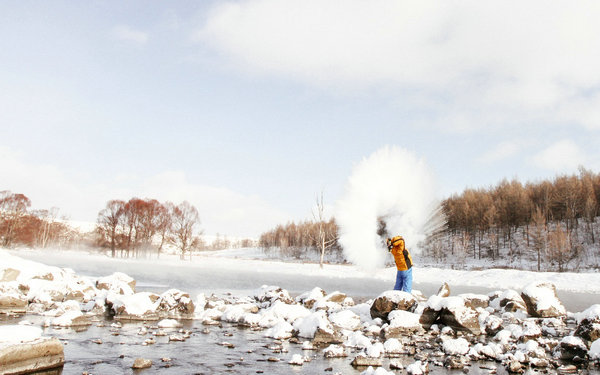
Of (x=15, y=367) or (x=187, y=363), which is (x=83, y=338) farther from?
Answer: (x=187, y=363)

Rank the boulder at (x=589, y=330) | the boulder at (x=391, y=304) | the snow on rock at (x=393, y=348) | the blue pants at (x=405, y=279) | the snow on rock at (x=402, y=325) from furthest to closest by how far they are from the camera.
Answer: the blue pants at (x=405, y=279), the boulder at (x=391, y=304), the snow on rock at (x=402, y=325), the boulder at (x=589, y=330), the snow on rock at (x=393, y=348)

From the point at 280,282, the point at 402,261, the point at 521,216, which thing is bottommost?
the point at 280,282

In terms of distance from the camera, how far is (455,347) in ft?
32.4

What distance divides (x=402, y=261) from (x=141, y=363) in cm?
1150

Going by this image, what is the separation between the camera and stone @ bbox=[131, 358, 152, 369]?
7656 millimetres

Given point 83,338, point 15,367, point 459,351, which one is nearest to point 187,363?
point 15,367

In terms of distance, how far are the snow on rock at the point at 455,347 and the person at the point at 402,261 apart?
20.0ft

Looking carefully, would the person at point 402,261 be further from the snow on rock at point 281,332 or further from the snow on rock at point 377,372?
the snow on rock at point 377,372

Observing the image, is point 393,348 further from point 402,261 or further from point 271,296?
point 271,296

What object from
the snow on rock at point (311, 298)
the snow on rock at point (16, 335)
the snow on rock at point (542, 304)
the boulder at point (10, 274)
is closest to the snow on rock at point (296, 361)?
the snow on rock at point (16, 335)

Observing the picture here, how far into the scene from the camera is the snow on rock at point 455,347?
970cm

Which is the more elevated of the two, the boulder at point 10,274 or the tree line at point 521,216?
the tree line at point 521,216

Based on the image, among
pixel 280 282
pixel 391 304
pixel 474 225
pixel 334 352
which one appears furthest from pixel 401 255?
pixel 474 225

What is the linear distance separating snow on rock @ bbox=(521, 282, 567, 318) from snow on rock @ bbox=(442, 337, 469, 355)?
8928 mm
